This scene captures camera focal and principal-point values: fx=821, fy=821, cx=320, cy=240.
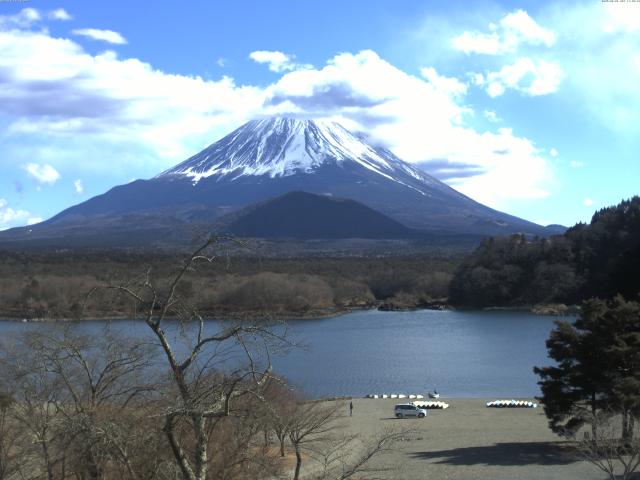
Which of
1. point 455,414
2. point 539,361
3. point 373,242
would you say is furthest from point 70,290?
point 373,242

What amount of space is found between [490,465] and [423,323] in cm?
3403

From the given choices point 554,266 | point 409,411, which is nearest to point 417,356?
point 409,411

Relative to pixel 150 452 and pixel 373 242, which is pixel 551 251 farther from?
pixel 373 242

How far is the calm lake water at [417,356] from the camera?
26969mm

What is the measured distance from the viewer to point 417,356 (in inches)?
1334

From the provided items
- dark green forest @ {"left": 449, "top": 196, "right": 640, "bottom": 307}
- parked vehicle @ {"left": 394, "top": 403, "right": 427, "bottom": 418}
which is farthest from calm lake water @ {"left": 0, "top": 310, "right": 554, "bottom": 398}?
dark green forest @ {"left": 449, "top": 196, "right": 640, "bottom": 307}

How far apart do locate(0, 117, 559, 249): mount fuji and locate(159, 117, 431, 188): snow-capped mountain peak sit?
222 mm

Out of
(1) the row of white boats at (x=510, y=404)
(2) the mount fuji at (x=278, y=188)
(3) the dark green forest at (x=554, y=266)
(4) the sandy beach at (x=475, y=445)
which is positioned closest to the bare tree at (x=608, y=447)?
(4) the sandy beach at (x=475, y=445)

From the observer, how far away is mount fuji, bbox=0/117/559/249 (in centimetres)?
14462

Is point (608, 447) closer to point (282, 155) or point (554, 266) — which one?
point (554, 266)

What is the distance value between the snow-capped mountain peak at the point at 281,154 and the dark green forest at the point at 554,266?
118 metres

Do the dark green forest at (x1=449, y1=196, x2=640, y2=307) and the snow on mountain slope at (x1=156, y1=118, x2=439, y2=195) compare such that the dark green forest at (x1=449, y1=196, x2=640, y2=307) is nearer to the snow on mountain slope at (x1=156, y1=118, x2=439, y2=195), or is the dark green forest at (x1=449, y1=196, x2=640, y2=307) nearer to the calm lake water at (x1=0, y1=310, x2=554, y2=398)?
the calm lake water at (x1=0, y1=310, x2=554, y2=398)

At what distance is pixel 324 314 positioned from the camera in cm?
5600

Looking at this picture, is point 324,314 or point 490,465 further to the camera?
point 324,314
